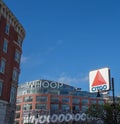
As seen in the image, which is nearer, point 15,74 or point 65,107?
point 15,74

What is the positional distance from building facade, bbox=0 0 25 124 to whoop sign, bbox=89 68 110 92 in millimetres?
20804

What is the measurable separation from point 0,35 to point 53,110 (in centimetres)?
8416

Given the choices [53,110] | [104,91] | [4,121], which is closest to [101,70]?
[104,91]

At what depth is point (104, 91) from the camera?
2491cm

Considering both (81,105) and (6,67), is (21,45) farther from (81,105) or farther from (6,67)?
(81,105)

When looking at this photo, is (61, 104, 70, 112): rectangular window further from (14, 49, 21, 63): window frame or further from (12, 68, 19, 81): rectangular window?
(12, 68, 19, 81): rectangular window

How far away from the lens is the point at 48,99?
126 m

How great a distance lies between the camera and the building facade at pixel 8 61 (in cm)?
4345

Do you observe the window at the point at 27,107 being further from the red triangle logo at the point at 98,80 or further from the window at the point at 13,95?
the red triangle logo at the point at 98,80

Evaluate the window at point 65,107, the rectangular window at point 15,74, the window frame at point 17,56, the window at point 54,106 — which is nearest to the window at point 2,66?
the rectangular window at point 15,74

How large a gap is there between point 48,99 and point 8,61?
82.3 metres

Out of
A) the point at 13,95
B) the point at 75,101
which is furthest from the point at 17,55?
the point at 75,101

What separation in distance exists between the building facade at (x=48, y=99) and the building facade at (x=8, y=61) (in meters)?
73.1

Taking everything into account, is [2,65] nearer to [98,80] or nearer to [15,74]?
[15,74]
